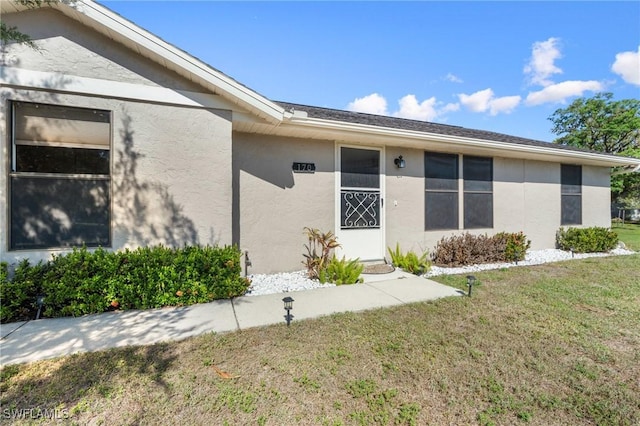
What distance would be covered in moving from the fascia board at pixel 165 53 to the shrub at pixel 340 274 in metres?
2.99

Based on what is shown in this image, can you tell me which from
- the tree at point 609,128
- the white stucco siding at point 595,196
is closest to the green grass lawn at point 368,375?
the white stucco siding at point 595,196

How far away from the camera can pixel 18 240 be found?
A: 12.9 feet

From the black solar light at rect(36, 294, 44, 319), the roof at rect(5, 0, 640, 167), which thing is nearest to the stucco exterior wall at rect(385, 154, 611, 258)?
the roof at rect(5, 0, 640, 167)

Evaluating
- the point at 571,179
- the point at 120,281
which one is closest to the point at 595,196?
the point at 571,179

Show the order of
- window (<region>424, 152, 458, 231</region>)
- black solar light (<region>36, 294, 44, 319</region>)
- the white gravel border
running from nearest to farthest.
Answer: black solar light (<region>36, 294, 44, 319</region>), the white gravel border, window (<region>424, 152, 458, 231</region>)

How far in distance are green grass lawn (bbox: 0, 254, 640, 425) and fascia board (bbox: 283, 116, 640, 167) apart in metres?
3.57

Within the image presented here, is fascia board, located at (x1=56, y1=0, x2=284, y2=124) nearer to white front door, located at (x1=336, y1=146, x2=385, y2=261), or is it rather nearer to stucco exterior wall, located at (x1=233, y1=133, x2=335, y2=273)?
stucco exterior wall, located at (x1=233, y1=133, x2=335, y2=273)

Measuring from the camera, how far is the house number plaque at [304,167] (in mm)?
6246

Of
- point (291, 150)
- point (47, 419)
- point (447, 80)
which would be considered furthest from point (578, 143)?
point (47, 419)

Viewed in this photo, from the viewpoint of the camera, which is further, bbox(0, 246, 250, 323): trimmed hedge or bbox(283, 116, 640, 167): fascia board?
bbox(283, 116, 640, 167): fascia board

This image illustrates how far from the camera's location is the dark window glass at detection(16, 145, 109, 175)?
13.1 ft

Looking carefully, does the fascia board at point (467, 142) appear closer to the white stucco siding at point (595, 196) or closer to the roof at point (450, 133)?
the roof at point (450, 133)

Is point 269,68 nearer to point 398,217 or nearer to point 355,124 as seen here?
point 355,124

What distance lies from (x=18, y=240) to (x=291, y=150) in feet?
15.0
